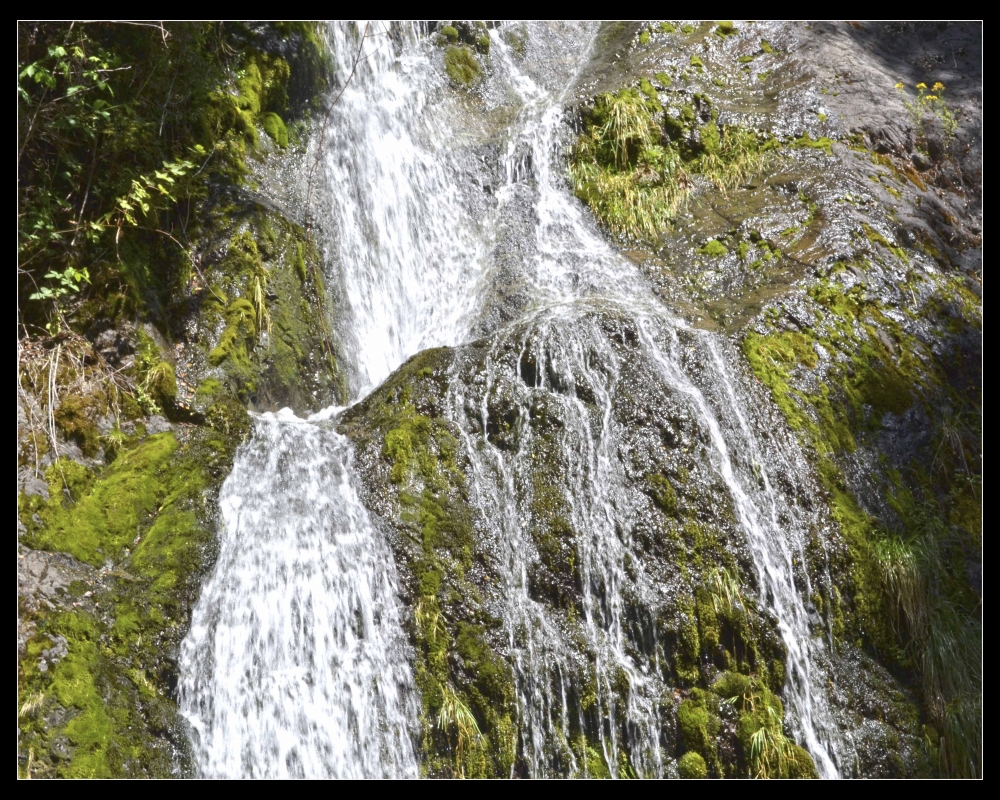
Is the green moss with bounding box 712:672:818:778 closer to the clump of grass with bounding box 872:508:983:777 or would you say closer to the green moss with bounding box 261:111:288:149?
the clump of grass with bounding box 872:508:983:777

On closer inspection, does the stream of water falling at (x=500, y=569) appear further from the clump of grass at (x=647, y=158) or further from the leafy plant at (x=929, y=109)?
the leafy plant at (x=929, y=109)

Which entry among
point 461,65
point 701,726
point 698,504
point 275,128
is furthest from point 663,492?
point 461,65

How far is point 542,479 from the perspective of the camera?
525 centimetres

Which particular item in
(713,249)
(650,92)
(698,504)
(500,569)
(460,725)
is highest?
(650,92)

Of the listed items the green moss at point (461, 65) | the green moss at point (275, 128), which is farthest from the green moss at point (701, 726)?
the green moss at point (461, 65)

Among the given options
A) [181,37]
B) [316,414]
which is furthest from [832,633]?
[181,37]

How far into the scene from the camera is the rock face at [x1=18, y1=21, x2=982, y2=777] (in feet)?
14.7

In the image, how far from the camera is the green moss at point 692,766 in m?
4.50

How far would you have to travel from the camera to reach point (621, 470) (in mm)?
5297

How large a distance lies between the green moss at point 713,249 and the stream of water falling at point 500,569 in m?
0.91

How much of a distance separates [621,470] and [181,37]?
501 centimetres

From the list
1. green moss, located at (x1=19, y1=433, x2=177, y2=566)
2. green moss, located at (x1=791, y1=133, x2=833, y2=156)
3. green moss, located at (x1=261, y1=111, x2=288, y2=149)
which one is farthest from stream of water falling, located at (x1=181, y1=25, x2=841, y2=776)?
green moss, located at (x1=791, y1=133, x2=833, y2=156)

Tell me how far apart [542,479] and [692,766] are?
6.50 ft

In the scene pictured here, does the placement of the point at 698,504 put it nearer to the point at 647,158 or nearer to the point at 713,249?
the point at 713,249
